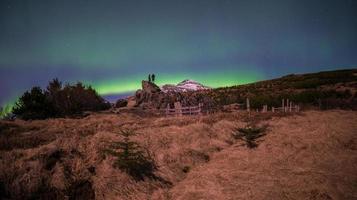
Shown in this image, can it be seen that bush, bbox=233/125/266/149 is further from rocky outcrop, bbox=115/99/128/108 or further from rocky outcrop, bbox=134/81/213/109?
rocky outcrop, bbox=115/99/128/108

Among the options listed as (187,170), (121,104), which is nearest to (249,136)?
(187,170)

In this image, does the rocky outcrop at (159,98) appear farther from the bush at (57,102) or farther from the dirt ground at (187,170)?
the dirt ground at (187,170)

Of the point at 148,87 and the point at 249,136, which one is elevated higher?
the point at 148,87

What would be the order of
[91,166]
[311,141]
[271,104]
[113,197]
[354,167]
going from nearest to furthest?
[113,197]
[91,166]
[354,167]
[311,141]
[271,104]

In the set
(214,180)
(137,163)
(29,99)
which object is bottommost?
(214,180)

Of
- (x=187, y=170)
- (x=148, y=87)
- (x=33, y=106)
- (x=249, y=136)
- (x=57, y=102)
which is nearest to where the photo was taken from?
(x=187, y=170)

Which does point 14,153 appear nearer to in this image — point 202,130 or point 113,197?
point 113,197

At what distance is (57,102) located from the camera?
128 ft

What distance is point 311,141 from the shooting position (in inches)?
464

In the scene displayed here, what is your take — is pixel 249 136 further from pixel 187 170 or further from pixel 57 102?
pixel 57 102

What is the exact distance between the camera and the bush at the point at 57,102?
33.1m

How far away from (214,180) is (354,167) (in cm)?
484

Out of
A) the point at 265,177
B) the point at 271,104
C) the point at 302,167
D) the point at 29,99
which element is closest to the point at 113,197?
the point at 265,177

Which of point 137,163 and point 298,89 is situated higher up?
point 298,89
